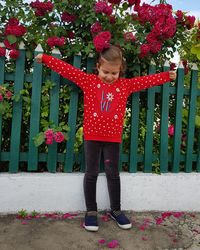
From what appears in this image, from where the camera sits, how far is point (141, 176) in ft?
13.9

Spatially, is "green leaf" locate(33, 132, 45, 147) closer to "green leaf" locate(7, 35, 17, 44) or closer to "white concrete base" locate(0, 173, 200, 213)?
"white concrete base" locate(0, 173, 200, 213)

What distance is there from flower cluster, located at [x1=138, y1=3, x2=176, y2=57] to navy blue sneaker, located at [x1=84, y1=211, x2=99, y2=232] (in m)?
1.58

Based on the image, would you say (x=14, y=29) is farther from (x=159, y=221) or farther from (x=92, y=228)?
(x=159, y=221)

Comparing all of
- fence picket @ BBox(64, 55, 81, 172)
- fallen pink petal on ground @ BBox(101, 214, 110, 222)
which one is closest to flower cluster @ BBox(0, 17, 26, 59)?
fence picket @ BBox(64, 55, 81, 172)

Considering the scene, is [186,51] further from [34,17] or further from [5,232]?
[5,232]

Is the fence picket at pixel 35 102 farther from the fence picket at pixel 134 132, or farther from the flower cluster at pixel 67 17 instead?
the fence picket at pixel 134 132

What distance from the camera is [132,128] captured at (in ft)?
13.8

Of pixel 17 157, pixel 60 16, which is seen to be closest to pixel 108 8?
pixel 60 16

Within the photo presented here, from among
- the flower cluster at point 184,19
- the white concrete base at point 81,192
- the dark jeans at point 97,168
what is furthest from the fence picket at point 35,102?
the flower cluster at point 184,19

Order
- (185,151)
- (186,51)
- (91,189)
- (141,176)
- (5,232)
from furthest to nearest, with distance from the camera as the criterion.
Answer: (186,51), (185,151), (141,176), (91,189), (5,232)

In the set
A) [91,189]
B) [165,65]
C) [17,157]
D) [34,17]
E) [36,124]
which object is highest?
[34,17]

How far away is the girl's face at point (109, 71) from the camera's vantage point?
3.63 metres

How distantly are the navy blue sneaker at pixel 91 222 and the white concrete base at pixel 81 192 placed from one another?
0.32 meters

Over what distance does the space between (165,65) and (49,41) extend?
1220mm
